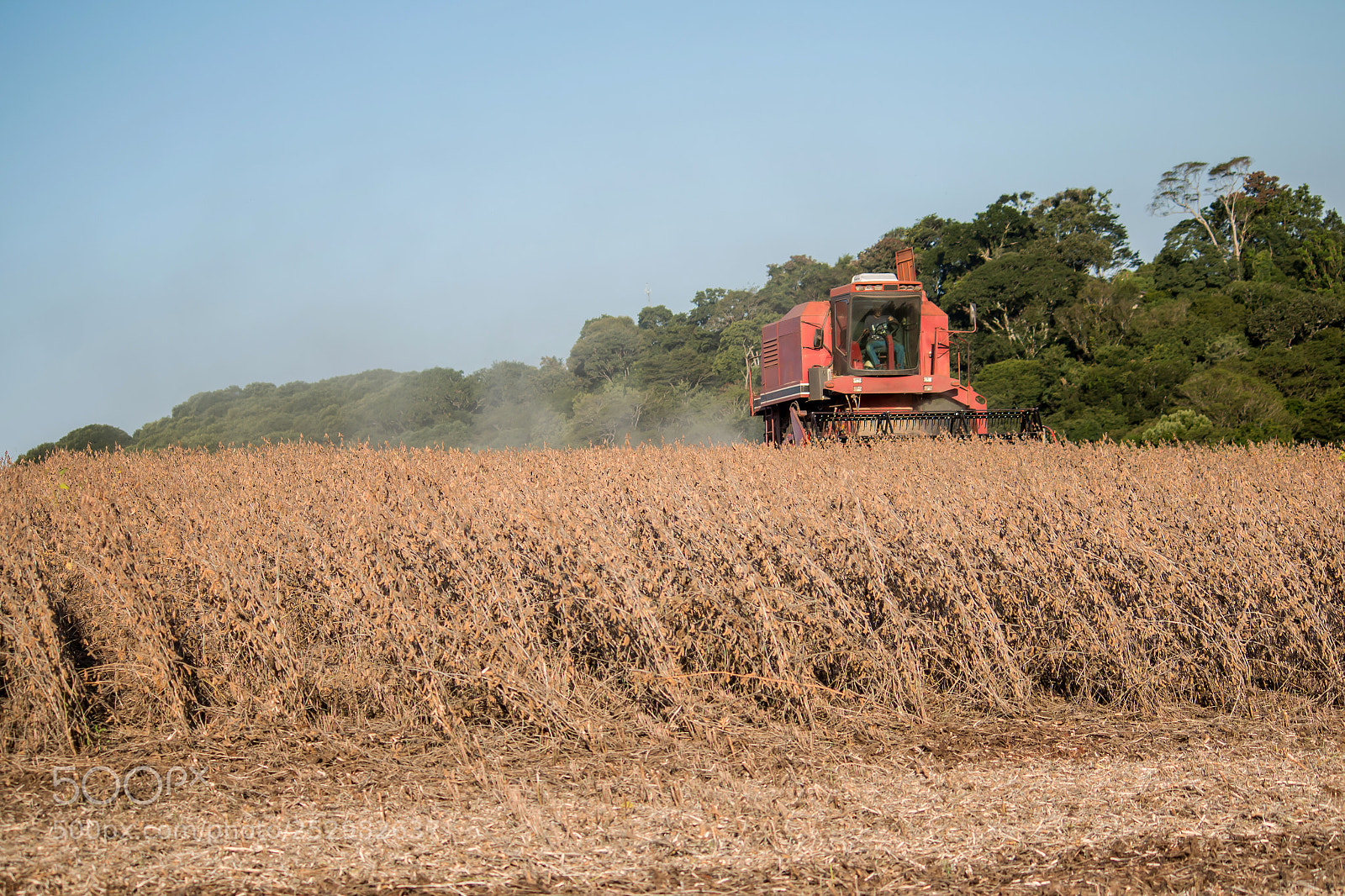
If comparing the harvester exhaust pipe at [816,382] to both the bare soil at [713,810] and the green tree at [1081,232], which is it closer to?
the bare soil at [713,810]

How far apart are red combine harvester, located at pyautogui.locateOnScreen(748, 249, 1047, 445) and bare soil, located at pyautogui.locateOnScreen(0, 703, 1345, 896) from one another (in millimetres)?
9130

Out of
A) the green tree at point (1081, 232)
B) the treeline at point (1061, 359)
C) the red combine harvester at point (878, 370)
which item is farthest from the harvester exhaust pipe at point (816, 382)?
the green tree at point (1081, 232)

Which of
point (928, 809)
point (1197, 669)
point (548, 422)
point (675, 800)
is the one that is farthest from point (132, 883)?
point (548, 422)

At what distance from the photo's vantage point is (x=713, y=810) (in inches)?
118

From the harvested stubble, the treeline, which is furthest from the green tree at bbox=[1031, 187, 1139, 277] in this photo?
the harvested stubble

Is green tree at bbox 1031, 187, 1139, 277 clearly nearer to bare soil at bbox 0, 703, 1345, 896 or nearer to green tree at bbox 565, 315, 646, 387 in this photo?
green tree at bbox 565, 315, 646, 387

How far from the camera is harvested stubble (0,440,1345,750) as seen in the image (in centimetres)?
381

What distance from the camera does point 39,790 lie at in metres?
3.19

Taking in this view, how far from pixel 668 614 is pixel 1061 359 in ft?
106

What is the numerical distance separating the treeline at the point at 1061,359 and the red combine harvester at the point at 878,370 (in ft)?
20.4

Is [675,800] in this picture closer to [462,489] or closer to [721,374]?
[462,489]

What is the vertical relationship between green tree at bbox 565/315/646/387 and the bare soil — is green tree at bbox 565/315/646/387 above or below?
above

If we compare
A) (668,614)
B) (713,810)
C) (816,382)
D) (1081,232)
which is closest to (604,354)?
(1081,232)

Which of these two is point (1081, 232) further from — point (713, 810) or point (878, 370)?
point (713, 810)
